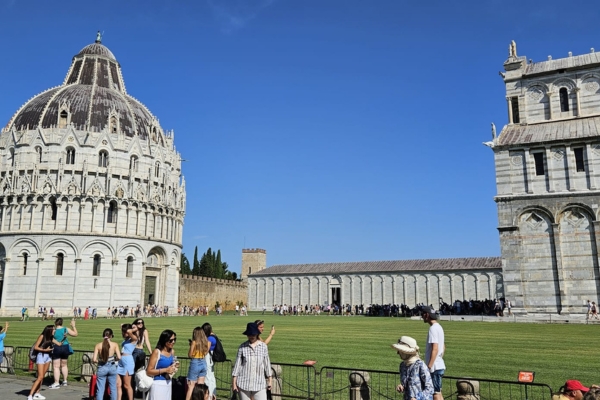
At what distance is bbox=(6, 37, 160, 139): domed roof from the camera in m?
56.0

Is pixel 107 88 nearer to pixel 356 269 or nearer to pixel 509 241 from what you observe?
pixel 356 269

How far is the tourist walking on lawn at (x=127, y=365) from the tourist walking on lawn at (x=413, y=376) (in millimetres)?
5400

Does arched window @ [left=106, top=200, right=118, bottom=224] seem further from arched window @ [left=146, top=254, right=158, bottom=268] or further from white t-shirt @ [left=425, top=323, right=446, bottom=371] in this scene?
white t-shirt @ [left=425, top=323, right=446, bottom=371]

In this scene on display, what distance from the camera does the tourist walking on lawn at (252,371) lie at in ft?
23.9

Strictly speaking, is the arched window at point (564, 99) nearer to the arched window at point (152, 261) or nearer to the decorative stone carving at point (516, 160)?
the decorative stone carving at point (516, 160)

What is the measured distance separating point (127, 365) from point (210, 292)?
6619cm

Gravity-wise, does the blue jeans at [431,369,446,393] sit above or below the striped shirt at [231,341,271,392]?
below

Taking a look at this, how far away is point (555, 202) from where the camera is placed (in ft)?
102

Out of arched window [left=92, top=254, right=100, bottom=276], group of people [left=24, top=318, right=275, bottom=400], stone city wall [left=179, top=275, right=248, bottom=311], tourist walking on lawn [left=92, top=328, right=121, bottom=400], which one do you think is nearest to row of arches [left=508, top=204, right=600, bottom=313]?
group of people [left=24, top=318, right=275, bottom=400]

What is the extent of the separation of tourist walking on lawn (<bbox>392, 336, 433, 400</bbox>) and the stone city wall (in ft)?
202

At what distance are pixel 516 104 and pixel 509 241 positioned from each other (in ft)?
34.9

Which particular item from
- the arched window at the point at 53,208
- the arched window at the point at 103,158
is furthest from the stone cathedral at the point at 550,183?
the arched window at the point at 53,208

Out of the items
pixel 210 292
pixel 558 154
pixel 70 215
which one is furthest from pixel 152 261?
pixel 558 154

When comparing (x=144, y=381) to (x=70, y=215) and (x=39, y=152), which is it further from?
(x=39, y=152)
